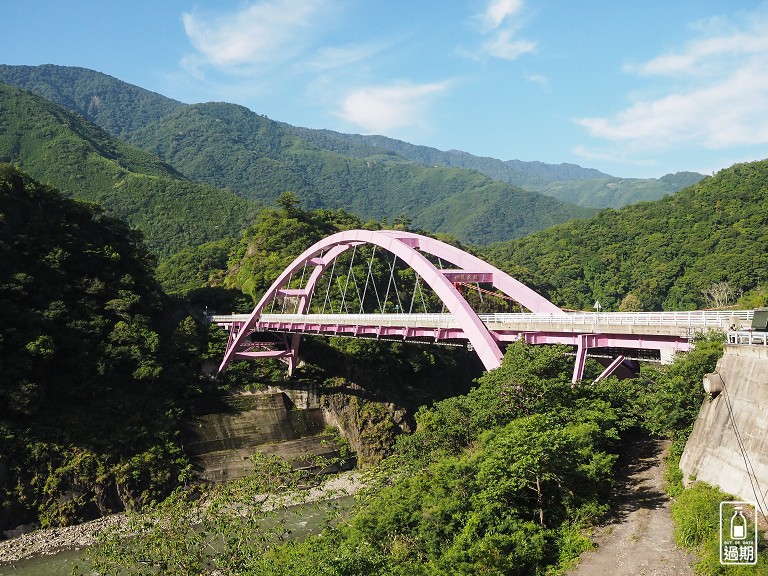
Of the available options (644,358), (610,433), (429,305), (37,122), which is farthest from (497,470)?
(37,122)

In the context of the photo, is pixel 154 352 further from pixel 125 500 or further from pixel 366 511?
pixel 366 511

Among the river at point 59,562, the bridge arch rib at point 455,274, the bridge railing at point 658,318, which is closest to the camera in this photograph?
the bridge railing at point 658,318

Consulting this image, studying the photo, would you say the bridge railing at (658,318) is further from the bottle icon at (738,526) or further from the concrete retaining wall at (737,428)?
the bottle icon at (738,526)

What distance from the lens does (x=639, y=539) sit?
12156mm

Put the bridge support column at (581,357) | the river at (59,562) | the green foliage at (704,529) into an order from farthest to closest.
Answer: the river at (59,562)
the bridge support column at (581,357)
the green foliage at (704,529)

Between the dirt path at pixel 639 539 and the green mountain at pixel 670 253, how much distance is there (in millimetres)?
50063

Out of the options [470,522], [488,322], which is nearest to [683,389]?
[470,522]

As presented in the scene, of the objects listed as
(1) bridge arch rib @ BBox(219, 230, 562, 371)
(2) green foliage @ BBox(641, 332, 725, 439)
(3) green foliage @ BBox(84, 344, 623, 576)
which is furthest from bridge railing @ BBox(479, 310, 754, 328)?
(3) green foliage @ BBox(84, 344, 623, 576)

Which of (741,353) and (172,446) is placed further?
(172,446)

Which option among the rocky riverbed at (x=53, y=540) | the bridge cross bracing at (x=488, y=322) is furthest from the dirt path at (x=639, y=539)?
the rocky riverbed at (x=53, y=540)

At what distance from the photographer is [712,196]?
76125 millimetres

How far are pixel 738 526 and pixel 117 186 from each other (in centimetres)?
9196

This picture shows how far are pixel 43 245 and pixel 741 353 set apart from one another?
35794 mm

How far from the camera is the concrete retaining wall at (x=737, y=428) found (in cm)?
1102
